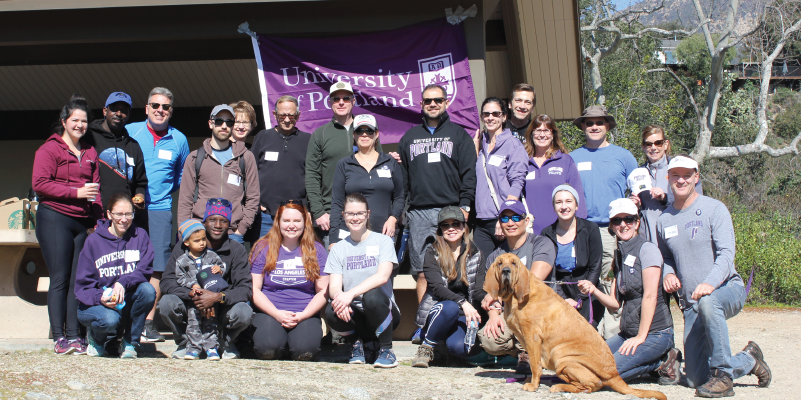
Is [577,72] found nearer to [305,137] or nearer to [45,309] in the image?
[305,137]

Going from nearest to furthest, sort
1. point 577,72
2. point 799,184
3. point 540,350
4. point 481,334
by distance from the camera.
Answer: point 540,350
point 481,334
point 577,72
point 799,184

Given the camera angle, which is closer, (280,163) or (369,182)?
(369,182)

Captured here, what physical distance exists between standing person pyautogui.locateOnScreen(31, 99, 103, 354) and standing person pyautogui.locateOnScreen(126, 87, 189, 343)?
54 centimetres

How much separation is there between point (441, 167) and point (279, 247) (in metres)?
1.55

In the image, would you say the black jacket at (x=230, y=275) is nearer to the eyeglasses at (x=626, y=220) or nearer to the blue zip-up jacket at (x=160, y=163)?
the blue zip-up jacket at (x=160, y=163)

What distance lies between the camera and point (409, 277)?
20.8ft

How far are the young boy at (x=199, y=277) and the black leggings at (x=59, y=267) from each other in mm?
896

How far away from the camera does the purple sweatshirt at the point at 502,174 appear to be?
18.2ft

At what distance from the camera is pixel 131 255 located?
17.0 ft

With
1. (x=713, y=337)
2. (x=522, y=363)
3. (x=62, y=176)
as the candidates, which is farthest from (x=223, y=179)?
(x=713, y=337)

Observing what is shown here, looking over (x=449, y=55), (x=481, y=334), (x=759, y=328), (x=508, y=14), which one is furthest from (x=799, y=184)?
(x=481, y=334)

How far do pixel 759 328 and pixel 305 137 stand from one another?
21.0 feet

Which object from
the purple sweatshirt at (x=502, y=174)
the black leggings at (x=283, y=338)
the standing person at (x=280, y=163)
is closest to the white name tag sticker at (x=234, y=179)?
the standing person at (x=280, y=163)

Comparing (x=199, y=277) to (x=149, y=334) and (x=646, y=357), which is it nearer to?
(x=149, y=334)
